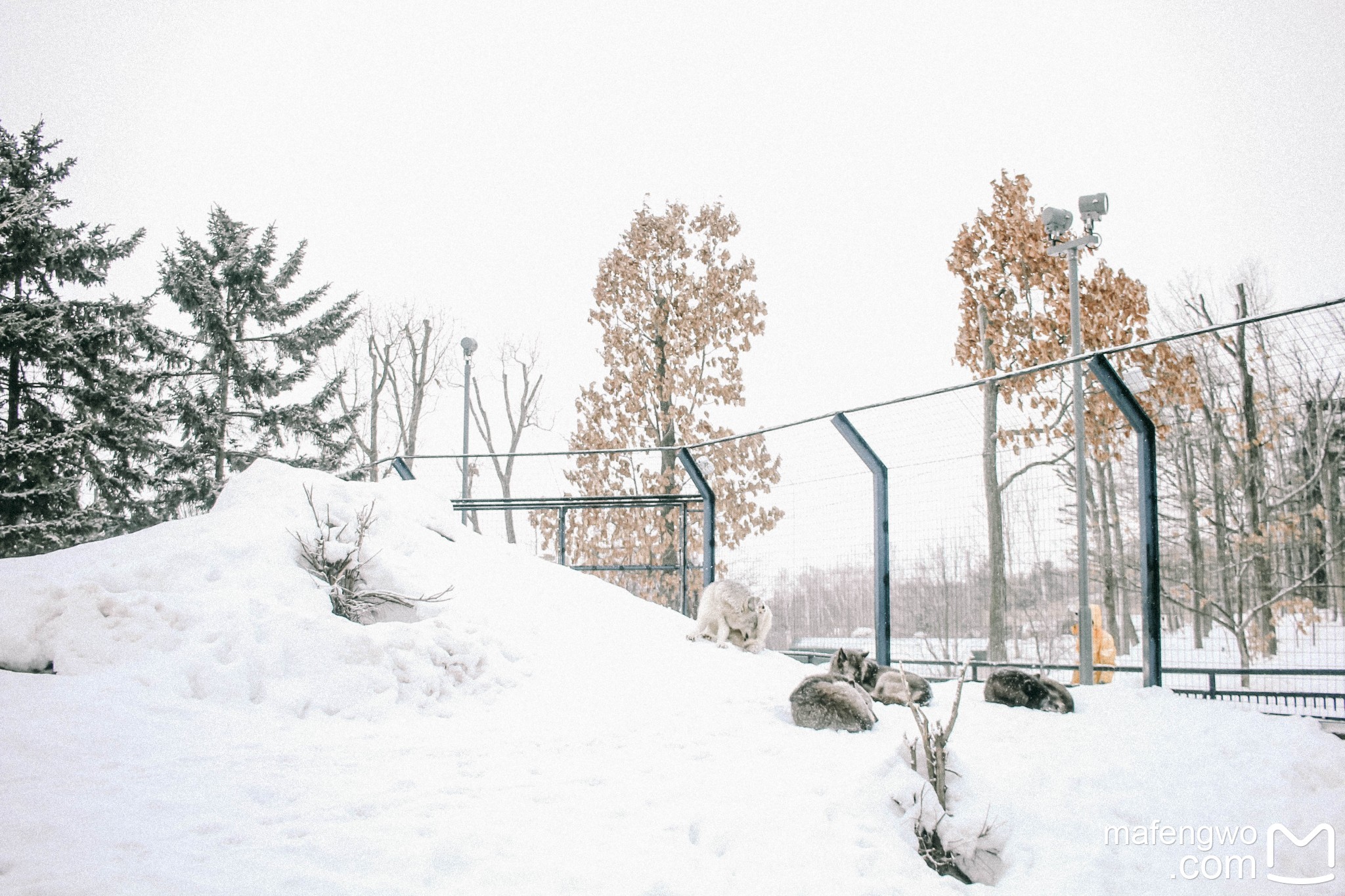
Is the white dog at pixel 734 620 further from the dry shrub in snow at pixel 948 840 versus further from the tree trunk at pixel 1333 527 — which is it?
the tree trunk at pixel 1333 527

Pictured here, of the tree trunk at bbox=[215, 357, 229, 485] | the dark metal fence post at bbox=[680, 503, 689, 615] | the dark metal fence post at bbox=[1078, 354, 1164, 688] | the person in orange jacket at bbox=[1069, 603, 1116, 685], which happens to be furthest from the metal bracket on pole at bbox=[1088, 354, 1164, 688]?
the tree trunk at bbox=[215, 357, 229, 485]

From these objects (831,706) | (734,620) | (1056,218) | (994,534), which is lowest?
(831,706)

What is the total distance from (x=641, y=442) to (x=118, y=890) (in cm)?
1342

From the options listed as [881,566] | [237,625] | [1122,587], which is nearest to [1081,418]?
[1122,587]

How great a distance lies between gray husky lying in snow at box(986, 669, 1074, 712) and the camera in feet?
14.7

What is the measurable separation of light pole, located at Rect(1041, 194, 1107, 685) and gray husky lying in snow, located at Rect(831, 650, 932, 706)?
3.36 feet

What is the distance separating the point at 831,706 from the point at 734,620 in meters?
2.54

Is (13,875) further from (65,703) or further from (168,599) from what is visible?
(168,599)

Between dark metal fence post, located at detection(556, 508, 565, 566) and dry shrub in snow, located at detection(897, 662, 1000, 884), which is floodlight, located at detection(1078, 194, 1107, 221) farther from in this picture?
dry shrub in snow, located at detection(897, 662, 1000, 884)

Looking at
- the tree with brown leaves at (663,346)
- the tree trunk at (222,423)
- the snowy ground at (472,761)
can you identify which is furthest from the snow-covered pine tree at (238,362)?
the snowy ground at (472,761)

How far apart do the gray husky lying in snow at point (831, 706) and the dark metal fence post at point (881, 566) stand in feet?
5.04

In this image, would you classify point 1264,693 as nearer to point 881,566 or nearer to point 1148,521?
point 1148,521

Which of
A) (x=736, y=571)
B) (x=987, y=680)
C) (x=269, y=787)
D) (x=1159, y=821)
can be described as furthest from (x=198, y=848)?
(x=736, y=571)

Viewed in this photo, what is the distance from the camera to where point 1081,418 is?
7070 mm
